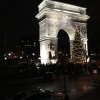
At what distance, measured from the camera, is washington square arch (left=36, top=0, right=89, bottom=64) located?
38.2 meters

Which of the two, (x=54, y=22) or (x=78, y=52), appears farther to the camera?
(x=54, y=22)

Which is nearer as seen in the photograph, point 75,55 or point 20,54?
point 75,55

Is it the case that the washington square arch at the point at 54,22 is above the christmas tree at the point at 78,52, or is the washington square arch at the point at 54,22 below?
above

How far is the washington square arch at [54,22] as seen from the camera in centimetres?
3825

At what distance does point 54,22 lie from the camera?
39.7m

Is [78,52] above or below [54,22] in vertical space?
below

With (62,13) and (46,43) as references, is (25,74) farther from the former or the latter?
(62,13)

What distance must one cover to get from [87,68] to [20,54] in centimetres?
6173

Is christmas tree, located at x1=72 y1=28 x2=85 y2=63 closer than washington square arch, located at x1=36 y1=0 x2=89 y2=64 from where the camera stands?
Yes

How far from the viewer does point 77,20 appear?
139 feet

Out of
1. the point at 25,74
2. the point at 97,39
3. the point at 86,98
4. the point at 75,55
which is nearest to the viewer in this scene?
the point at 86,98

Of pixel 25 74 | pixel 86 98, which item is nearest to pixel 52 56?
pixel 25 74

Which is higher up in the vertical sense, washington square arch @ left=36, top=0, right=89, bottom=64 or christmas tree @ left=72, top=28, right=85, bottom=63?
washington square arch @ left=36, top=0, right=89, bottom=64

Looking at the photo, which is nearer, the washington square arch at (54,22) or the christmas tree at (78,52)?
the christmas tree at (78,52)
